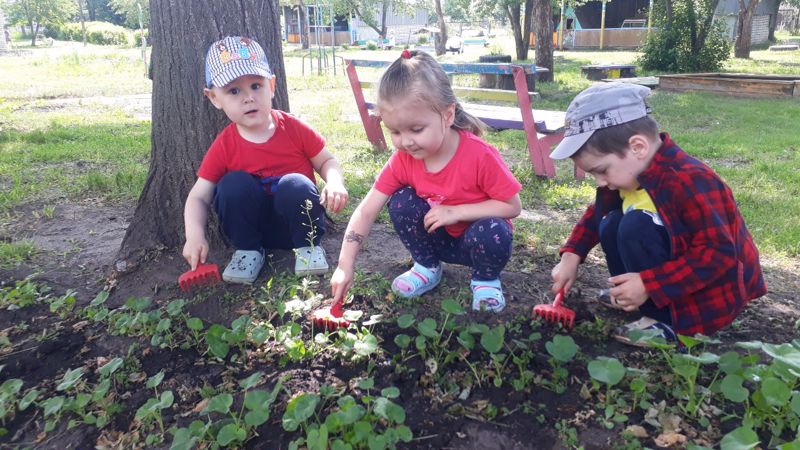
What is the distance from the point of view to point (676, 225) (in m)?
1.96

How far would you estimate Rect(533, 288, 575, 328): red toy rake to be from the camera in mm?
2250

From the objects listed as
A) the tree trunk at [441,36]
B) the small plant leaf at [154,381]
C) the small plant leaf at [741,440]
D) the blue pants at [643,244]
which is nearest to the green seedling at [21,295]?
the small plant leaf at [154,381]

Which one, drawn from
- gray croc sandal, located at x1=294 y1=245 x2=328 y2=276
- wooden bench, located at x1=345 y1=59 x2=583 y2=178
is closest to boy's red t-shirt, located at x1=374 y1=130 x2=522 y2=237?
gray croc sandal, located at x1=294 y1=245 x2=328 y2=276

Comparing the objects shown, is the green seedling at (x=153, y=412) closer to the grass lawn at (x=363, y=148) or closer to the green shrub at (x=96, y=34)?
the grass lawn at (x=363, y=148)

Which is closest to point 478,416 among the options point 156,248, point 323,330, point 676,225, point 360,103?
point 323,330

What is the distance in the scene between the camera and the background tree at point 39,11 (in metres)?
37.5

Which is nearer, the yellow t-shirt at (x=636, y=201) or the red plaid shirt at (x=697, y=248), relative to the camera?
the red plaid shirt at (x=697, y=248)

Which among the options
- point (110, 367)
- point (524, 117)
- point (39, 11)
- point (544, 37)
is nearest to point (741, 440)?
point (110, 367)

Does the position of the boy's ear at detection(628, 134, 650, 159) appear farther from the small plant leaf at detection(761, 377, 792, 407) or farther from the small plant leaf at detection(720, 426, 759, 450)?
the small plant leaf at detection(720, 426, 759, 450)

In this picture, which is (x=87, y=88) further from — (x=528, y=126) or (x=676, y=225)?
(x=676, y=225)

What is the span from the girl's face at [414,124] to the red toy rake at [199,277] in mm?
1033

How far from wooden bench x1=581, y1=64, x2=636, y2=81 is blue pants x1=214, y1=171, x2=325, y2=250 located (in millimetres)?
11092

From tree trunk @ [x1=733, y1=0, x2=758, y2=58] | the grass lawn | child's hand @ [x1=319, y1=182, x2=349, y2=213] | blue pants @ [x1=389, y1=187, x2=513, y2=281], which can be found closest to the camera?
blue pants @ [x1=389, y1=187, x2=513, y2=281]

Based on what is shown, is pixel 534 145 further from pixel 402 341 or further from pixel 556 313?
pixel 402 341
